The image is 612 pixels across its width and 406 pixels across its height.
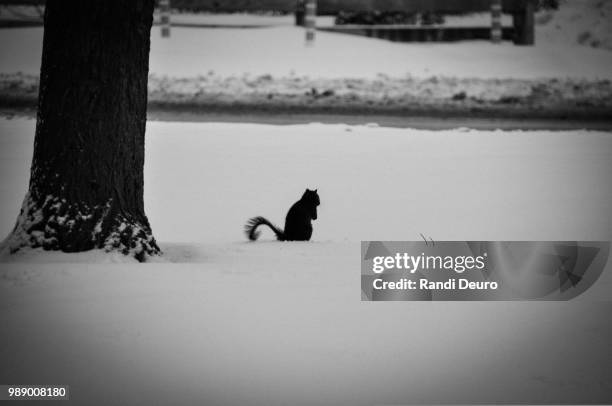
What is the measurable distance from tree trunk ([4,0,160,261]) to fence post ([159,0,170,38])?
515 inches

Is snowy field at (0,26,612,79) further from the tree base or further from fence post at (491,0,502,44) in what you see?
the tree base

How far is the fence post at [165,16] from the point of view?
17.9 metres

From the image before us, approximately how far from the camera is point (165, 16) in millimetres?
17891

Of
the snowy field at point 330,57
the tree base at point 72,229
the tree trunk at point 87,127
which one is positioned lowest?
the tree base at point 72,229

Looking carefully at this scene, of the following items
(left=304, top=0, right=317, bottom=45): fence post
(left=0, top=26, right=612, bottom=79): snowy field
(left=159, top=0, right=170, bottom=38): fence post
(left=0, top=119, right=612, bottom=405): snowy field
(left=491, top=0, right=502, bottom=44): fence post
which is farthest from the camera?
(left=491, top=0, right=502, bottom=44): fence post

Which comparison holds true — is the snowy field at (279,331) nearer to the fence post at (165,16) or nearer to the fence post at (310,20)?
the fence post at (310,20)

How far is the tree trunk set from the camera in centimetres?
504

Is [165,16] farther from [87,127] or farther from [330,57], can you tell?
[87,127]

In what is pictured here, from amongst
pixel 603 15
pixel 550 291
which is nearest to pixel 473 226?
pixel 550 291

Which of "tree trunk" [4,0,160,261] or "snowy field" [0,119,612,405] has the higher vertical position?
"tree trunk" [4,0,160,261]

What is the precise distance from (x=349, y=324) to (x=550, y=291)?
4.16 ft

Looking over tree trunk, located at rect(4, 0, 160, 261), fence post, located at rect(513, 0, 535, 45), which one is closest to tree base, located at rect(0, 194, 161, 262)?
tree trunk, located at rect(4, 0, 160, 261)

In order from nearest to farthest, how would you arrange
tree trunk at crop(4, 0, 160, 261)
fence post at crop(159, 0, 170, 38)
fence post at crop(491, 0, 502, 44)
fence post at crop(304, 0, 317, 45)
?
tree trunk at crop(4, 0, 160, 261) → fence post at crop(304, 0, 317, 45) → fence post at crop(159, 0, 170, 38) → fence post at crop(491, 0, 502, 44)

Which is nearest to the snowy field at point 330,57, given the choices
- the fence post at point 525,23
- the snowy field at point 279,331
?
the fence post at point 525,23
